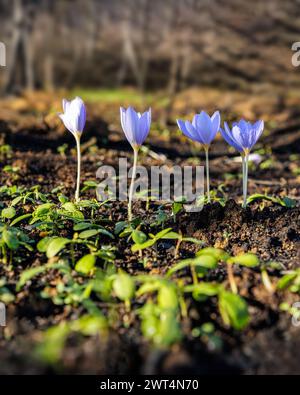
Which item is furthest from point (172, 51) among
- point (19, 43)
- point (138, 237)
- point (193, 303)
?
point (193, 303)

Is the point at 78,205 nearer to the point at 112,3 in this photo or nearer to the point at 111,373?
the point at 111,373

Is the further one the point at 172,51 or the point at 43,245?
the point at 172,51

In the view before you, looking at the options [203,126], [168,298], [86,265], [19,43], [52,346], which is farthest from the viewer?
[19,43]

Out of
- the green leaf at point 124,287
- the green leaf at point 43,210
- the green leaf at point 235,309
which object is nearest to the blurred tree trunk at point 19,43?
the green leaf at point 43,210

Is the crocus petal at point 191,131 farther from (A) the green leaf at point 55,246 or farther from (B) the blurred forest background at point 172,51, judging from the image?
(B) the blurred forest background at point 172,51

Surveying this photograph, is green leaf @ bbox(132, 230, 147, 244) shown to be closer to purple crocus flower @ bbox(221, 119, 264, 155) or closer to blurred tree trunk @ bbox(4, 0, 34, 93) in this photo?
Answer: purple crocus flower @ bbox(221, 119, 264, 155)

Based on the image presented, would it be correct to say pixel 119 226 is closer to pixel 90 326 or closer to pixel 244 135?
pixel 244 135

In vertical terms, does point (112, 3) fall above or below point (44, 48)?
above
